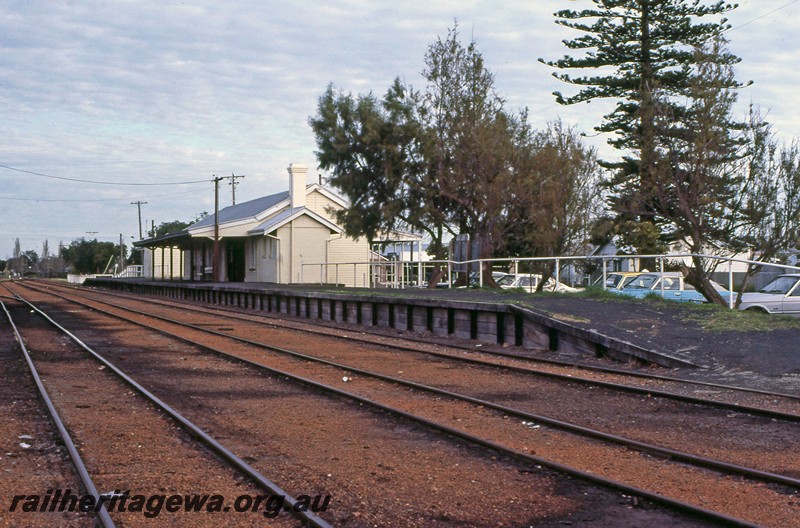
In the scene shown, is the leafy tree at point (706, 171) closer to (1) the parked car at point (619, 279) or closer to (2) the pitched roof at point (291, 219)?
(1) the parked car at point (619, 279)

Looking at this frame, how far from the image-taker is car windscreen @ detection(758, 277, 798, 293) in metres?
20.0

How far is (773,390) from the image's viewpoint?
10312 mm

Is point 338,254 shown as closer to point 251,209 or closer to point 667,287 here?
point 251,209

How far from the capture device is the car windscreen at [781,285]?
19984 millimetres

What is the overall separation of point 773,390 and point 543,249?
18.1m

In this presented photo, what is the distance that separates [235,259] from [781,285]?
1570 inches

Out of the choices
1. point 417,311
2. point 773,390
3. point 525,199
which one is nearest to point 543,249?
point 525,199

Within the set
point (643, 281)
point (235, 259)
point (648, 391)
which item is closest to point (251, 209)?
point (235, 259)

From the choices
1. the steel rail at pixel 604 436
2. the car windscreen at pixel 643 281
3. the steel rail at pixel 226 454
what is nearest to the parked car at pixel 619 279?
the car windscreen at pixel 643 281

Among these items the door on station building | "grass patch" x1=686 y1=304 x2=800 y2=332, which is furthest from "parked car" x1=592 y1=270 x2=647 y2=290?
the door on station building

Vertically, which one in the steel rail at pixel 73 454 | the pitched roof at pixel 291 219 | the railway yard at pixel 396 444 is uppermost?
the pitched roof at pixel 291 219

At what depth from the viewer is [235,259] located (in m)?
55.5

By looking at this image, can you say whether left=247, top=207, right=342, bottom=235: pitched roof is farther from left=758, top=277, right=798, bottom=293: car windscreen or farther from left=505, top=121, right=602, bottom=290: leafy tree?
left=758, top=277, right=798, bottom=293: car windscreen

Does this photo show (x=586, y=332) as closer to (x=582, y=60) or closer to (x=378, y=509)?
(x=378, y=509)
